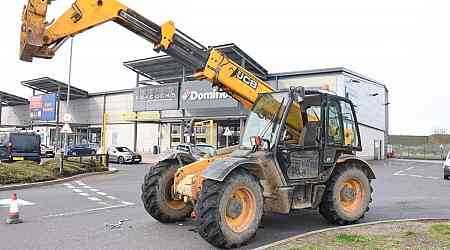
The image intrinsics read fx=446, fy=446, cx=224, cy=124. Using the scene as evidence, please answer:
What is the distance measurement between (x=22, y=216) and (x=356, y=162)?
7.38 m

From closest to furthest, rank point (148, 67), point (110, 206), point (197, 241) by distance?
point (197, 241) < point (110, 206) < point (148, 67)

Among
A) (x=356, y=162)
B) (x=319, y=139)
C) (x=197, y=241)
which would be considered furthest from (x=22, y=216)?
(x=356, y=162)

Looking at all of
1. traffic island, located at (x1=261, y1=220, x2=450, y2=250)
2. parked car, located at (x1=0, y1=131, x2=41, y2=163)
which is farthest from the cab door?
parked car, located at (x1=0, y1=131, x2=41, y2=163)

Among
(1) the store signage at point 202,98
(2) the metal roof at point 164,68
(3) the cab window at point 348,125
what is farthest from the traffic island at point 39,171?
(2) the metal roof at point 164,68

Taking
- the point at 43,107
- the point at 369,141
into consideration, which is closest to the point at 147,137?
the point at 43,107

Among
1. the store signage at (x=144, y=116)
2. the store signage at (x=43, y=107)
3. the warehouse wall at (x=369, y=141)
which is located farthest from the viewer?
the store signage at (x=43, y=107)

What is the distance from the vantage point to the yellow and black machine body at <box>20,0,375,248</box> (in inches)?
280

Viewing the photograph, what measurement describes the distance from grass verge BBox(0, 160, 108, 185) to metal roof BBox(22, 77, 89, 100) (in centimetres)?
3519

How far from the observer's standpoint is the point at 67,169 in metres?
20.9

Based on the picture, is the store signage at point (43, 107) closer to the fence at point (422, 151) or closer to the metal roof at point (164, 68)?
the metal roof at point (164, 68)

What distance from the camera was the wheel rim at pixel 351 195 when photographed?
29.2 feet

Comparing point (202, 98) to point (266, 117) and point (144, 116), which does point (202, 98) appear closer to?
point (144, 116)

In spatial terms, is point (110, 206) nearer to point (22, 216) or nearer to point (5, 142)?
point (22, 216)

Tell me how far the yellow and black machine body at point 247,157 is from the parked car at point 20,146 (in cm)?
1797
